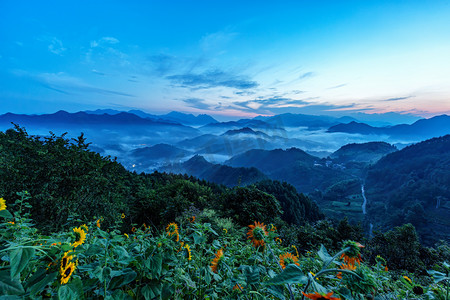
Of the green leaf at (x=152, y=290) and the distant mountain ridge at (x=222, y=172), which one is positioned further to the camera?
the distant mountain ridge at (x=222, y=172)

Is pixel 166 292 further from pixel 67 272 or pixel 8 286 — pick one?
pixel 8 286

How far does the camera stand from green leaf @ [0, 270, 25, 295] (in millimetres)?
457

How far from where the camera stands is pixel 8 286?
0.46m

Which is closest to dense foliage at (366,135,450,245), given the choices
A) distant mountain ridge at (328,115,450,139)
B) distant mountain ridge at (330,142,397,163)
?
distant mountain ridge at (330,142,397,163)

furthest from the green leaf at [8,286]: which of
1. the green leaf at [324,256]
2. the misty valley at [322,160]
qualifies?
the misty valley at [322,160]

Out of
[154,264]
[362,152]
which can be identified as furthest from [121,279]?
[362,152]

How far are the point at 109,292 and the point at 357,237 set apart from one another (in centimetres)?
933

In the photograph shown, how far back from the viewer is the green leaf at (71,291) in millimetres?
474

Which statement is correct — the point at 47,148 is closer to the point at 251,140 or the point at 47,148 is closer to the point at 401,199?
the point at 401,199

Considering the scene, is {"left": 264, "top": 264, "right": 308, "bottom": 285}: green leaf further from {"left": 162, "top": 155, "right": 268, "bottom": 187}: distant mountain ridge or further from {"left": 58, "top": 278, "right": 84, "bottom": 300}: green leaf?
{"left": 162, "top": 155, "right": 268, "bottom": 187}: distant mountain ridge

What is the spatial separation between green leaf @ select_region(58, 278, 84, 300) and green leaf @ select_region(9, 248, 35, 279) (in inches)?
4.1

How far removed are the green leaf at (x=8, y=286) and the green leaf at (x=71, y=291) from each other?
8cm

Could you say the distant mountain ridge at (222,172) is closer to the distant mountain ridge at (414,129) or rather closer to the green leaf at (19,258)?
the green leaf at (19,258)

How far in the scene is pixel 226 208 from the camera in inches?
276
